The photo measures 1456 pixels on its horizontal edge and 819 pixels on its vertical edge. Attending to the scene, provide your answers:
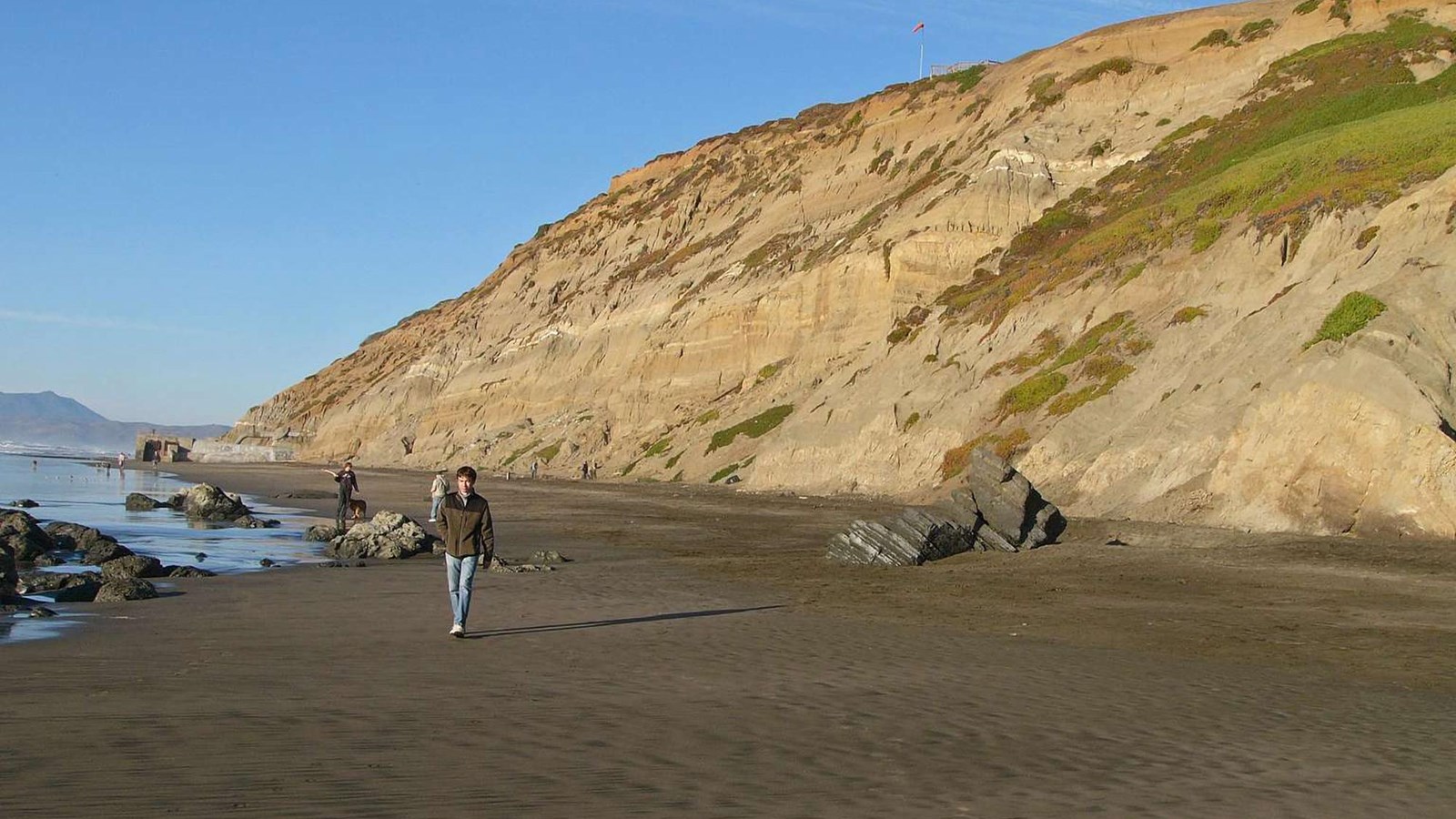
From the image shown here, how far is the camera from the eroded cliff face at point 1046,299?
75.6 feet

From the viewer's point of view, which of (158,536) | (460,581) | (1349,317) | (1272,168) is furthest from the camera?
(1272,168)

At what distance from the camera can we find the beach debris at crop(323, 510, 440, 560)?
2078cm

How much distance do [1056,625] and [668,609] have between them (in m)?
4.44

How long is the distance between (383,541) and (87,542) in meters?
5.65

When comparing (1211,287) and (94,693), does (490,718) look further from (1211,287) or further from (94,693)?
(1211,287)

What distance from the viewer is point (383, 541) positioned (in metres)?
Result: 21.0

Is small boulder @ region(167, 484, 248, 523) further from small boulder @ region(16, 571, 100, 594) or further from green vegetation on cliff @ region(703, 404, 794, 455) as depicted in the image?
green vegetation on cliff @ region(703, 404, 794, 455)

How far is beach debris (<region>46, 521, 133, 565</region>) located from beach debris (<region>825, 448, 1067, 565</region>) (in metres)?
11.9

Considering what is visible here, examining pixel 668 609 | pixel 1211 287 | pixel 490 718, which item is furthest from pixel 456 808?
pixel 1211 287

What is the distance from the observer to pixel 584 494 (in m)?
43.0

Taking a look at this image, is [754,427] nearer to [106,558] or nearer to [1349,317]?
[1349,317]

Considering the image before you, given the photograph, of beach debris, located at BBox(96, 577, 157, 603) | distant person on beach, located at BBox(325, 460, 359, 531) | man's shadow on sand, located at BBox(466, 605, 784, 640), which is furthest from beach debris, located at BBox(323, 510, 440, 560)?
man's shadow on sand, located at BBox(466, 605, 784, 640)

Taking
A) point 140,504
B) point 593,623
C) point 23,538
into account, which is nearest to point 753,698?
point 593,623

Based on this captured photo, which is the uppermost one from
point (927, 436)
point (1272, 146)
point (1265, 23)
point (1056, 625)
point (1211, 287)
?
point (1265, 23)
